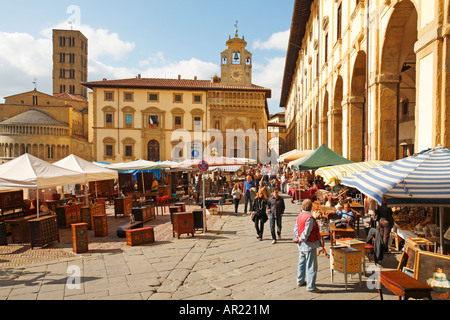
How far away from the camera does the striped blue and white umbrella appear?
14.7 feet

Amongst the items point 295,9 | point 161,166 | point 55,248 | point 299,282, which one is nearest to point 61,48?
point 295,9

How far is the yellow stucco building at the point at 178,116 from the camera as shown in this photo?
44.2 metres

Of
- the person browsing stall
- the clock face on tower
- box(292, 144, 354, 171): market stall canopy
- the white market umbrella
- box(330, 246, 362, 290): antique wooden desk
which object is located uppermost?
the clock face on tower

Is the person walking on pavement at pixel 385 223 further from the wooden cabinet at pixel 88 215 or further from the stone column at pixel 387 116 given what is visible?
the wooden cabinet at pixel 88 215

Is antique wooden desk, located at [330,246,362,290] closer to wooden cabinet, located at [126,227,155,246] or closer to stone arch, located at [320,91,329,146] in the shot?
wooden cabinet, located at [126,227,155,246]

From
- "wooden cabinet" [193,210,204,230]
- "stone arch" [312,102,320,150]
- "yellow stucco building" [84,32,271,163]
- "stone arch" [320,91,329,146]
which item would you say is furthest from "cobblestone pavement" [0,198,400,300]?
"yellow stucco building" [84,32,271,163]

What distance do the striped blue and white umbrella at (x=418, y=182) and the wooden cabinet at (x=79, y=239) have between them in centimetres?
658

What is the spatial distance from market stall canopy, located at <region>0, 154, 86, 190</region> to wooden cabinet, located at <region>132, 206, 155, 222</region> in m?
2.33

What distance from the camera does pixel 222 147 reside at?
145 ft

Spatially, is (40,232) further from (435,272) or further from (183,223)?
(435,272)

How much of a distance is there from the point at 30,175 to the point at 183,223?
4545 mm

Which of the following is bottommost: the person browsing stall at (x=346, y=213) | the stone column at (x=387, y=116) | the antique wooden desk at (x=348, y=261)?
the antique wooden desk at (x=348, y=261)

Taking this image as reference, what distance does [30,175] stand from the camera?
882 cm

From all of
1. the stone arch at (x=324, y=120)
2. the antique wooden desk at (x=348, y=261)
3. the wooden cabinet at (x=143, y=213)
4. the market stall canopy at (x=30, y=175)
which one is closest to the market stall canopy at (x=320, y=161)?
the wooden cabinet at (x=143, y=213)
